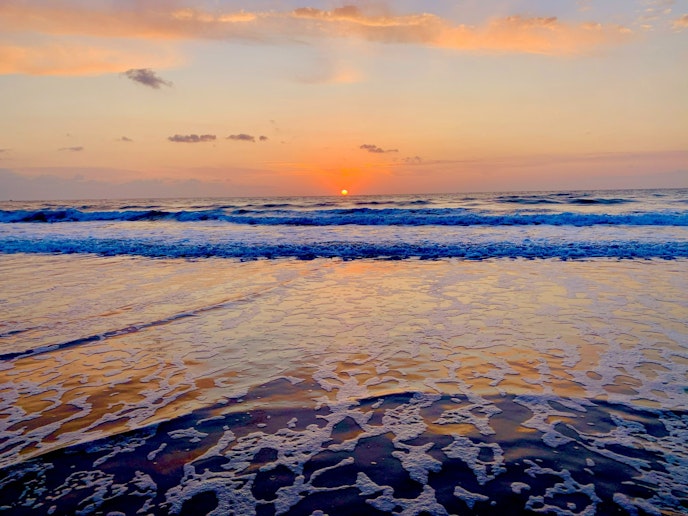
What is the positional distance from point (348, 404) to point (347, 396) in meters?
0.19

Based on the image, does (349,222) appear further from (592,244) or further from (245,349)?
(245,349)

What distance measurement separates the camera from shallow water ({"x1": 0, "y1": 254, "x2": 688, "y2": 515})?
313 cm

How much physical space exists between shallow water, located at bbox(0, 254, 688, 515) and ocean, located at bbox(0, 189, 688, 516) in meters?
0.02

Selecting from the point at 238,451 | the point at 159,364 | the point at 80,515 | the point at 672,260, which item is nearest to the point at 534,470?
the point at 238,451

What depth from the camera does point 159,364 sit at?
18.9 feet

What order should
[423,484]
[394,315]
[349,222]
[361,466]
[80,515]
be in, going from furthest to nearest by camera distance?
[349,222], [394,315], [361,466], [423,484], [80,515]

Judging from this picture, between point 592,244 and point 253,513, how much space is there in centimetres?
1758

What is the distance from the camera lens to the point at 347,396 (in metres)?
4.71

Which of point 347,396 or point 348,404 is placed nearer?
point 348,404

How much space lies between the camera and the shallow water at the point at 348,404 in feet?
10.3

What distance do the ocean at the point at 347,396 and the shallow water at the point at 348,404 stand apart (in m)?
0.02

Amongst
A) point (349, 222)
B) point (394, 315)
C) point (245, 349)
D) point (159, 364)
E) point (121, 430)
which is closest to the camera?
point (121, 430)

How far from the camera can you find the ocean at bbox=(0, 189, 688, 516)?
124 inches

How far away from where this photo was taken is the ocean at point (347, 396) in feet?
10.3
